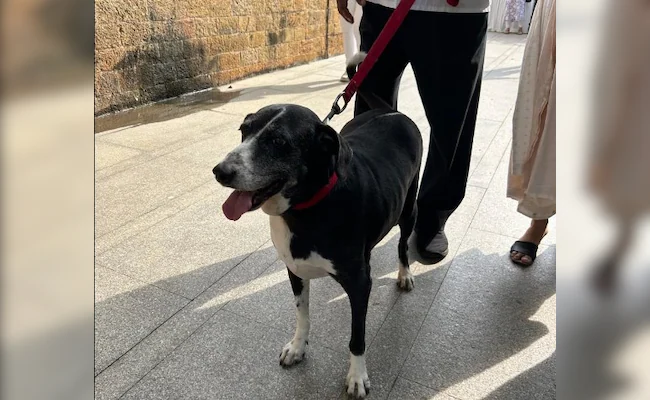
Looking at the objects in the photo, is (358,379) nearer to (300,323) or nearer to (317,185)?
(300,323)

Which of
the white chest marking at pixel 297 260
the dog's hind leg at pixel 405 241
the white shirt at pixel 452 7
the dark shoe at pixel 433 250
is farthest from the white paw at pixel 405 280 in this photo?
the white shirt at pixel 452 7

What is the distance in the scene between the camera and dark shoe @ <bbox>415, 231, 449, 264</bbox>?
120 inches

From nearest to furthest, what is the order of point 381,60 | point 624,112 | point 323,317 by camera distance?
point 624,112 → point 323,317 → point 381,60

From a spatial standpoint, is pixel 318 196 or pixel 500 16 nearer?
pixel 318 196

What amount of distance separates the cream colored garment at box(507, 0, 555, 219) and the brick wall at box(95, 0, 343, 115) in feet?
13.7

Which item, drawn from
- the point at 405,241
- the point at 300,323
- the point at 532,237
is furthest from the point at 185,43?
the point at 300,323

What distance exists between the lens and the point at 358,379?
2127mm

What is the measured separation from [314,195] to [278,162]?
0.18 m

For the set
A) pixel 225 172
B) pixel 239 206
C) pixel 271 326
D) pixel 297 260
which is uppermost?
pixel 225 172

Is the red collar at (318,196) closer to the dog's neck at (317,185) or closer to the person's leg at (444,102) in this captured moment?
the dog's neck at (317,185)

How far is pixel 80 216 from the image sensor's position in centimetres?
47

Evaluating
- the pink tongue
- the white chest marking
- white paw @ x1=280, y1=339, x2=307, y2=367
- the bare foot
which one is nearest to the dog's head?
the pink tongue

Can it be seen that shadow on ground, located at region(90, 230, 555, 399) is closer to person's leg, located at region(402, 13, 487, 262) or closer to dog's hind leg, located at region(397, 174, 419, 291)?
dog's hind leg, located at region(397, 174, 419, 291)

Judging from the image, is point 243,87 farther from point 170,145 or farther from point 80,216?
point 80,216
